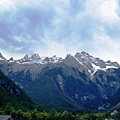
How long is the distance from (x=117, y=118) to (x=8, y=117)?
266 ft

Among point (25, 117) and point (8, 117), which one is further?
point (25, 117)

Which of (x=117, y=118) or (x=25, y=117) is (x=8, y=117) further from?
(x=117, y=118)

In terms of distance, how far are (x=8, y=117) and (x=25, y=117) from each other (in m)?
59.8

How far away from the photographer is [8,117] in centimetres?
13750

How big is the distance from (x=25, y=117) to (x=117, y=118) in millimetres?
56472

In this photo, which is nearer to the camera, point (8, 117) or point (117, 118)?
point (8, 117)

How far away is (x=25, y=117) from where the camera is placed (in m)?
196

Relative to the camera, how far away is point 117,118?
193625 millimetres

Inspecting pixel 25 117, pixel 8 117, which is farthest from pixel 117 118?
pixel 8 117
